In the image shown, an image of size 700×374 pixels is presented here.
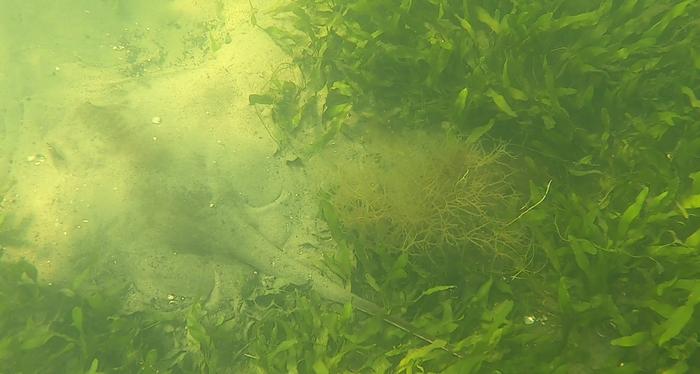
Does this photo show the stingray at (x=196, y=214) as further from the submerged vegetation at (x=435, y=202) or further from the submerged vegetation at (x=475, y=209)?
the submerged vegetation at (x=435, y=202)

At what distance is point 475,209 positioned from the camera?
3107 mm

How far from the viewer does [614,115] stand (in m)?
3.20

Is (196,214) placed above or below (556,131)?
below

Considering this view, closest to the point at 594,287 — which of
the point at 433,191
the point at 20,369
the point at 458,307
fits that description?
the point at 458,307

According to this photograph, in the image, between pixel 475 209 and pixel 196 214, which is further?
pixel 196 214

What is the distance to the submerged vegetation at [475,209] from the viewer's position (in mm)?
2699

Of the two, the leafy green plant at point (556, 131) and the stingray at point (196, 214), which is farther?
the stingray at point (196, 214)

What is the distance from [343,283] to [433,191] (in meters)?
0.87

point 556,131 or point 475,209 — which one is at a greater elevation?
point 556,131

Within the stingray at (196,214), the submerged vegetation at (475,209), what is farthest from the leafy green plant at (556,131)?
the stingray at (196,214)

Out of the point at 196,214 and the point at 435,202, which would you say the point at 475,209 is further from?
the point at 196,214

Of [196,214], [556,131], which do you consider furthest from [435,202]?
[196,214]

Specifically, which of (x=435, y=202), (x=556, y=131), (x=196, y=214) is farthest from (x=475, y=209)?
(x=196, y=214)

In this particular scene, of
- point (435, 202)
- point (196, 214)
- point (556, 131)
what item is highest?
point (556, 131)
